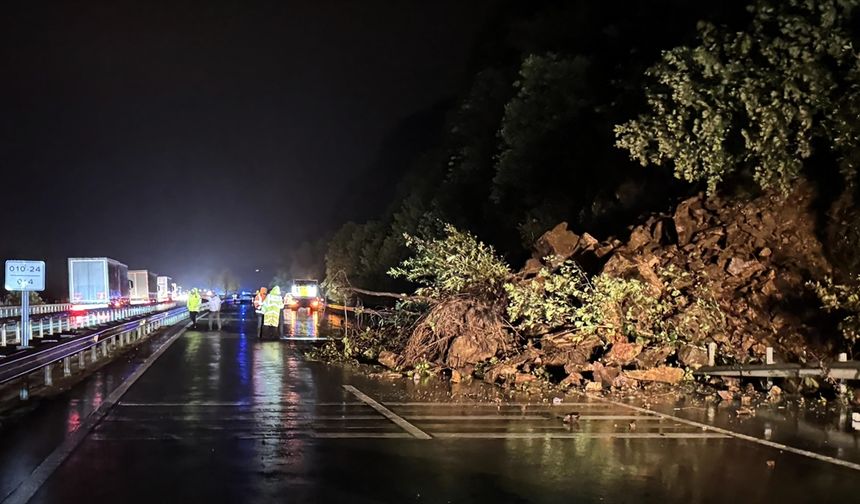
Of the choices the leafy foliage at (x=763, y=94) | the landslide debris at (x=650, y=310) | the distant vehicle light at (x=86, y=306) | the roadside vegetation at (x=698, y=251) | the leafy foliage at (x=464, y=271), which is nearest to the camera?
the leafy foliage at (x=763, y=94)

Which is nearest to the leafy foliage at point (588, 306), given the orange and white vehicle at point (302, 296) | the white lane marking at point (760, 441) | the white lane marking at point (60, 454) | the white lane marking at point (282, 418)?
the white lane marking at point (760, 441)

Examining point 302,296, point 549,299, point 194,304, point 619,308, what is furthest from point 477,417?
point 302,296

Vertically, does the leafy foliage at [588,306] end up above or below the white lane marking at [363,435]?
above

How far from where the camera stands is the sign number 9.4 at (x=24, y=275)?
2091 centimetres

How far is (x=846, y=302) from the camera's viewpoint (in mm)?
12195

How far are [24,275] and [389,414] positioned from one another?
14.8 metres

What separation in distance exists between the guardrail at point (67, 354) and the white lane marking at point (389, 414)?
514 centimetres

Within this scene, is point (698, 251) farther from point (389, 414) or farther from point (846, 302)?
point (389, 414)

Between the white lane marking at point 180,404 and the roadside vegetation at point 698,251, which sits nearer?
the white lane marking at point 180,404

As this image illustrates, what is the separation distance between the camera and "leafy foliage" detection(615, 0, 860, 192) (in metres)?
12.5

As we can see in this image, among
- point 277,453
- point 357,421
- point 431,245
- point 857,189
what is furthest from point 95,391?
point 857,189

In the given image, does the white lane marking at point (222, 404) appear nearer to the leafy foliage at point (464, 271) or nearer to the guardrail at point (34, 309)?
the leafy foliage at point (464, 271)

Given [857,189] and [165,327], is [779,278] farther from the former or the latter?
[165,327]

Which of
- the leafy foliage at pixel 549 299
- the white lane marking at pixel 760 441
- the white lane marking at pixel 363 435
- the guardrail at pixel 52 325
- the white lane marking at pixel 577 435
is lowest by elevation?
the white lane marking at pixel 760 441
